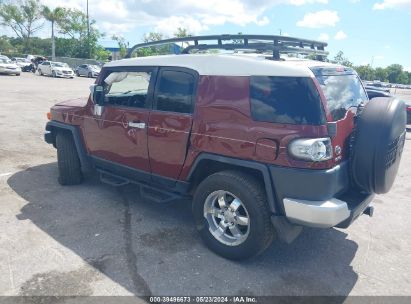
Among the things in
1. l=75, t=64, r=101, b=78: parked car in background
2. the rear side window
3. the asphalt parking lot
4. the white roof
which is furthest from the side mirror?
l=75, t=64, r=101, b=78: parked car in background

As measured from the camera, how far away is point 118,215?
4.34 meters

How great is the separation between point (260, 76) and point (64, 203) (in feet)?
10.1

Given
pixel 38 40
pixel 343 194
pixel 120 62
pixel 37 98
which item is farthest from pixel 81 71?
pixel 38 40

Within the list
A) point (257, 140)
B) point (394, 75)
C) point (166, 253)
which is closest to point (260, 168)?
point (257, 140)

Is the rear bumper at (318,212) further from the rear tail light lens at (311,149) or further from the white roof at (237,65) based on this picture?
the white roof at (237,65)

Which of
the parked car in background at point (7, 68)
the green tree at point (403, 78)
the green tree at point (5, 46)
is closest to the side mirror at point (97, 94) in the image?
the parked car in background at point (7, 68)

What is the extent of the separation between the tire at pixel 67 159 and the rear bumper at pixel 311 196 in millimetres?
3249

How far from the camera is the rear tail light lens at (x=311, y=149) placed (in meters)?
2.85

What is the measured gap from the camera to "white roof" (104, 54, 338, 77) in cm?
302

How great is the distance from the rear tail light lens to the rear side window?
0.15 meters

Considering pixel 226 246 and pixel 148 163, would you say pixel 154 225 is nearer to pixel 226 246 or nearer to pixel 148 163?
pixel 148 163

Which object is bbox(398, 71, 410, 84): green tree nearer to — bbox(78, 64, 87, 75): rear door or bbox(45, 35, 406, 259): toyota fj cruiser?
bbox(78, 64, 87, 75): rear door

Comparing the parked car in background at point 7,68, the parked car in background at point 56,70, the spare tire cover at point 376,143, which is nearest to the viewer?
the spare tire cover at point 376,143

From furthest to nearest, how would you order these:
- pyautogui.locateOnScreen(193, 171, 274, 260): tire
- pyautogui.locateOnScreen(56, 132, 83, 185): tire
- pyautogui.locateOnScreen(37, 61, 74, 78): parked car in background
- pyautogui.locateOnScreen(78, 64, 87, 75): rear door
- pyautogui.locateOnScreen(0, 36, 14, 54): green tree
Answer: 1. pyautogui.locateOnScreen(0, 36, 14, 54): green tree
2. pyautogui.locateOnScreen(78, 64, 87, 75): rear door
3. pyautogui.locateOnScreen(37, 61, 74, 78): parked car in background
4. pyautogui.locateOnScreen(56, 132, 83, 185): tire
5. pyautogui.locateOnScreen(193, 171, 274, 260): tire
